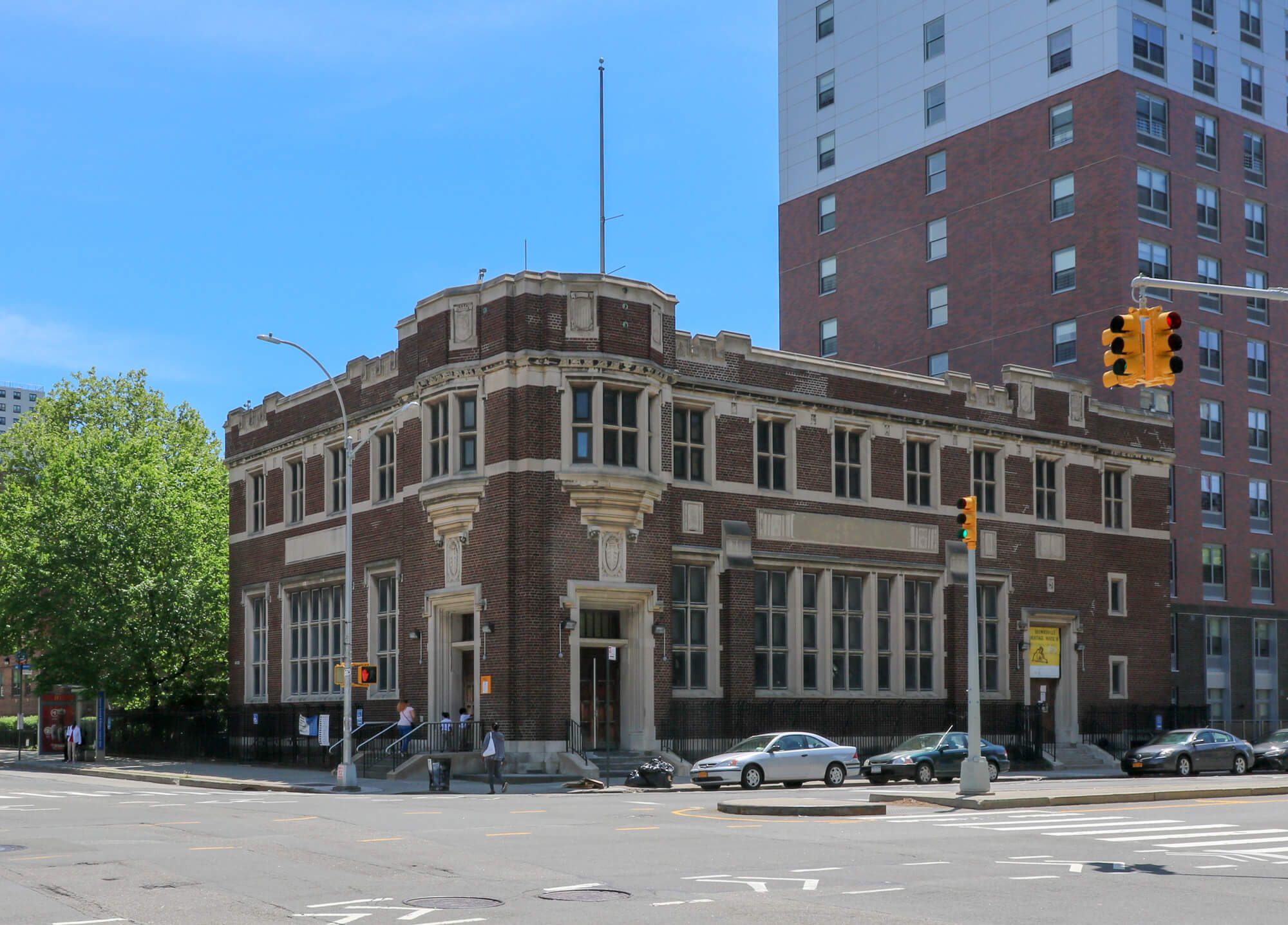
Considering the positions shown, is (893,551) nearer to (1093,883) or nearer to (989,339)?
(989,339)

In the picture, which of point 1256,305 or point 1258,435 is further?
point 1256,305

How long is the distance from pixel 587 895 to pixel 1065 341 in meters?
47.8

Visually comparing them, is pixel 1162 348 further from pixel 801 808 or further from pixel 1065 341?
pixel 1065 341

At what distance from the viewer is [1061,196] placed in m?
58.6

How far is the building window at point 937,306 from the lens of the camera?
6253cm

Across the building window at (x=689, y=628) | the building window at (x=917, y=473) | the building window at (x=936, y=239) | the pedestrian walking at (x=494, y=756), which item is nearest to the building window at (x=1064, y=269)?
the building window at (x=936, y=239)

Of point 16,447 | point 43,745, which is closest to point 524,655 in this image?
point 43,745

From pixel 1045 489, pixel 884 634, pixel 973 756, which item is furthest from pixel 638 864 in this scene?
pixel 1045 489

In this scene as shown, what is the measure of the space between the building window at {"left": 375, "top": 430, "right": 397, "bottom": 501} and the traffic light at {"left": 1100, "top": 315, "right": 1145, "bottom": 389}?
1143 inches

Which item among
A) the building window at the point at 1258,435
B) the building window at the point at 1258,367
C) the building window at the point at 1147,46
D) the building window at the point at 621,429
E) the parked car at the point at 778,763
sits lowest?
the parked car at the point at 778,763

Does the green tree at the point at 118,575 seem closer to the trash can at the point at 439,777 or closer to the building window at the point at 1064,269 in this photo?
the trash can at the point at 439,777

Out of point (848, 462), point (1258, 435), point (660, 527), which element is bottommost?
point (660, 527)

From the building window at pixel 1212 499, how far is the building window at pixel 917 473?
17607 mm

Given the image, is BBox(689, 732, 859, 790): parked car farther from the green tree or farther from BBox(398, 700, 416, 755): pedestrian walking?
the green tree
